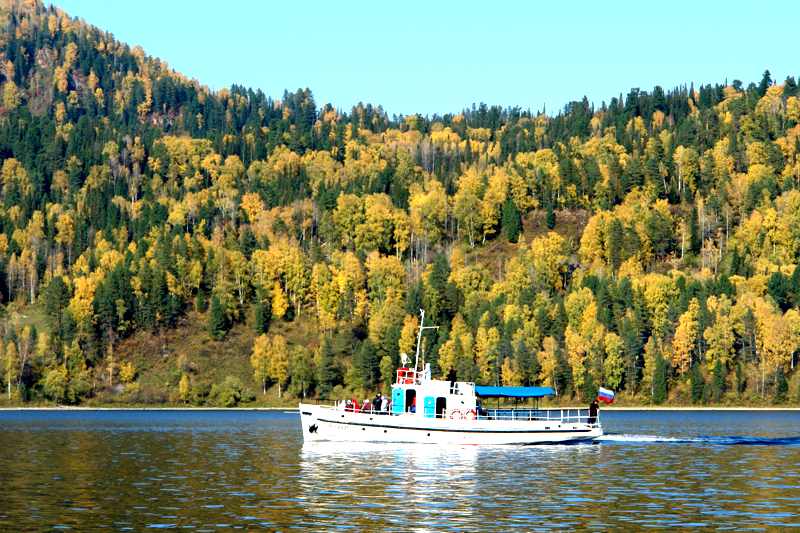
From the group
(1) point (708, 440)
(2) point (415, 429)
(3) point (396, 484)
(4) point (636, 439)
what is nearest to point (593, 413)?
(4) point (636, 439)

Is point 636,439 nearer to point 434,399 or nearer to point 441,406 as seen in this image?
point 441,406

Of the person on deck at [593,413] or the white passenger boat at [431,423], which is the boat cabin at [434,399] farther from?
the person on deck at [593,413]

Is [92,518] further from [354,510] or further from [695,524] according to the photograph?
[695,524]

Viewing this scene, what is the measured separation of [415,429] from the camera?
388 ft

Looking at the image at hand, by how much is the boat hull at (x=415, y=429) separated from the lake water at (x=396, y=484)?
200 centimetres

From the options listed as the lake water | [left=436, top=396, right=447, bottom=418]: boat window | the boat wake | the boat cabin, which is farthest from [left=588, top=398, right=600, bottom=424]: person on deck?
[left=436, top=396, right=447, bottom=418]: boat window

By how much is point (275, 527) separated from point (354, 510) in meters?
7.23

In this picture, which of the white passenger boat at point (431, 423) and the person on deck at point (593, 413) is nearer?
the white passenger boat at point (431, 423)

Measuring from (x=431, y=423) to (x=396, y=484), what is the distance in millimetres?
A: 38282

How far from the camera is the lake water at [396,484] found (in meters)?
63.1

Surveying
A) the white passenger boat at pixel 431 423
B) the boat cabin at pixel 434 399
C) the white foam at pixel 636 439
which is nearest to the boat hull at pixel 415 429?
the white passenger boat at pixel 431 423

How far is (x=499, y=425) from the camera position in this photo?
11925cm

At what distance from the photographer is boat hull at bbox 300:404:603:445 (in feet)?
387

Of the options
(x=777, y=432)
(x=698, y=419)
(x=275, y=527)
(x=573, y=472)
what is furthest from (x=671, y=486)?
(x=698, y=419)
